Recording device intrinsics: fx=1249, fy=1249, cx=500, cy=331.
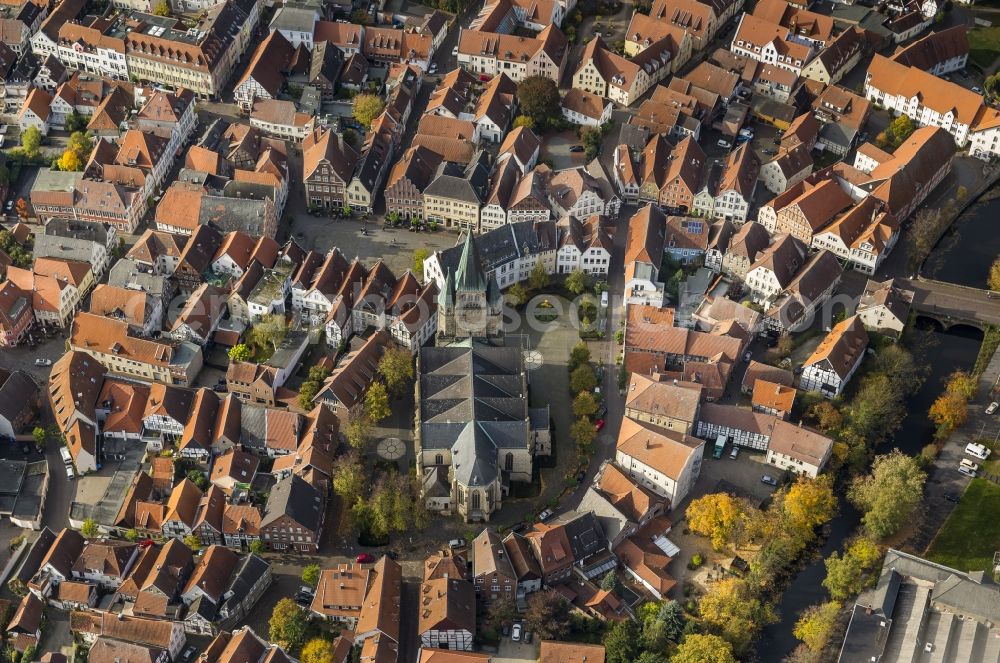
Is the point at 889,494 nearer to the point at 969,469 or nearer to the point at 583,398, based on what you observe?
the point at 969,469

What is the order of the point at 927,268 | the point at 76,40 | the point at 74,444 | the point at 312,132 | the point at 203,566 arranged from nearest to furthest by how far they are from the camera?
the point at 203,566
the point at 74,444
the point at 927,268
the point at 312,132
the point at 76,40

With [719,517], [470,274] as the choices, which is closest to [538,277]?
[470,274]

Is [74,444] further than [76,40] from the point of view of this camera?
No

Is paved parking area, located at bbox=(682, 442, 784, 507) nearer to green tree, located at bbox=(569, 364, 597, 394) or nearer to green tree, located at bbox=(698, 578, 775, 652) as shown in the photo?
green tree, located at bbox=(698, 578, 775, 652)

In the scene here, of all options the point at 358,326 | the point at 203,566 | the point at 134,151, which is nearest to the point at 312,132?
the point at 134,151

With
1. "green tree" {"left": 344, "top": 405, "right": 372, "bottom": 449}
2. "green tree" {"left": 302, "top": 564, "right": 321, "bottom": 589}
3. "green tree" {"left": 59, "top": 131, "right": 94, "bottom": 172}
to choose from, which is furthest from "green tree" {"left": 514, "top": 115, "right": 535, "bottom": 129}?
"green tree" {"left": 302, "top": 564, "right": 321, "bottom": 589}

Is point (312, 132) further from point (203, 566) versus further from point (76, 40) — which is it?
point (203, 566)
